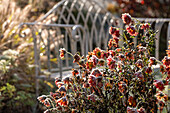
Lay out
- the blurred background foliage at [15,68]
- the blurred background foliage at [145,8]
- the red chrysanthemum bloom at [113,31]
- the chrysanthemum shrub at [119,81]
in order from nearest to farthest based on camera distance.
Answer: the chrysanthemum shrub at [119,81] → the red chrysanthemum bloom at [113,31] → the blurred background foliage at [15,68] → the blurred background foliage at [145,8]

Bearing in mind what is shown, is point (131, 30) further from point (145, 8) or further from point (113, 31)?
point (145, 8)

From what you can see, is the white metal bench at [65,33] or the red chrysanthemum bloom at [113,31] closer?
the red chrysanthemum bloom at [113,31]

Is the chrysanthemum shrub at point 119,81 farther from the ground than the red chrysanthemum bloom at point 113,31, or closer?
closer

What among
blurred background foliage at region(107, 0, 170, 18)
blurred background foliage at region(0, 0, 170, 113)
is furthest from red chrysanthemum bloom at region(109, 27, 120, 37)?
blurred background foliage at region(107, 0, 170, 18)

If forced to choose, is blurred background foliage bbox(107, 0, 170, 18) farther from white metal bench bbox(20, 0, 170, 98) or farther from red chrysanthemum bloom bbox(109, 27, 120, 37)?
red chrysanthemum bloom bbox(109, 27, 120, 37)

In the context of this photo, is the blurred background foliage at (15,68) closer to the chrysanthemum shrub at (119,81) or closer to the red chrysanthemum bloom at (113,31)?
the chrysanthemum shrub at (119,81)

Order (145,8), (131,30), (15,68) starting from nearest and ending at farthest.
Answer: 1. (131,30)
2. (15,68)
3. (145,8)

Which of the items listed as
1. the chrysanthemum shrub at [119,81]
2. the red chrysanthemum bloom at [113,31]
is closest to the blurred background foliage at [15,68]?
the chrysanthemum shrub at [119,81]

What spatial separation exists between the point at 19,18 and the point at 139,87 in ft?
6.93

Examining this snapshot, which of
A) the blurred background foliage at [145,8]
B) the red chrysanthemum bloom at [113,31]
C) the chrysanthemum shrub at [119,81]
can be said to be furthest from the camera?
the blurred background foliage at [145,8]

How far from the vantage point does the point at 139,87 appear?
5.30 feet

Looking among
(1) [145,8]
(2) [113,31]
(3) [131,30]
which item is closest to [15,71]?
(2) [113,31]

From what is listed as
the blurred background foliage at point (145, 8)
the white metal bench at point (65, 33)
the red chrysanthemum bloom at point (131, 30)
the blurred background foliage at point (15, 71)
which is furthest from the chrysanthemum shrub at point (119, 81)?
the blurred background foliage at point (145, 8)

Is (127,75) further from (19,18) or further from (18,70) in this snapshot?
(19,18)
